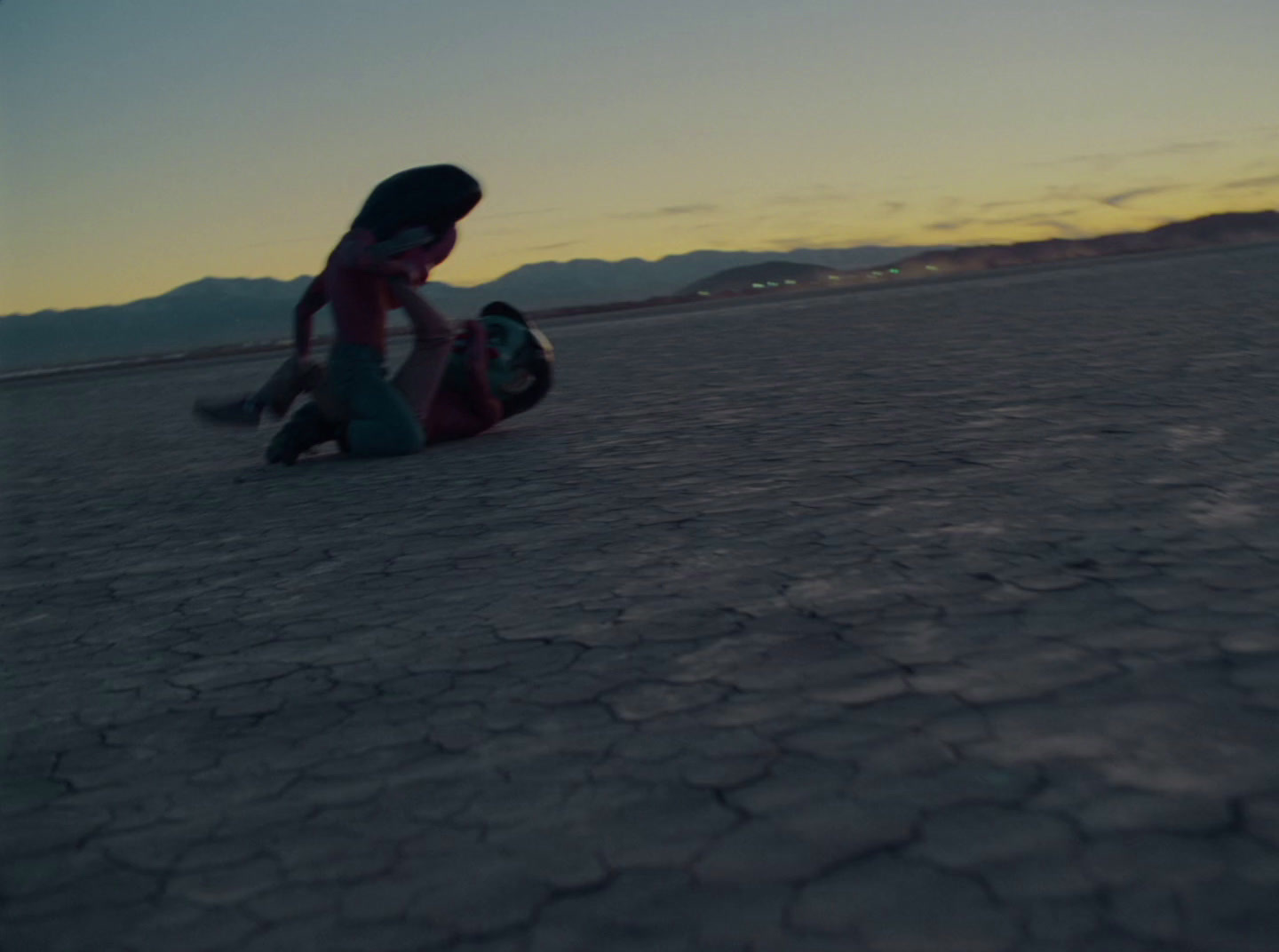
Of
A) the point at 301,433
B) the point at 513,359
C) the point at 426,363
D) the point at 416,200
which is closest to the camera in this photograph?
the point at 416,200

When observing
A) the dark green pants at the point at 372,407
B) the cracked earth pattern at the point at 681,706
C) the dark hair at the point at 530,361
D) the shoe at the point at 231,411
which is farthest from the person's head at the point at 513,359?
the cracked earth pattern at the point at 681,706

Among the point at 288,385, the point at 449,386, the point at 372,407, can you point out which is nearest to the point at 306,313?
the point at 288,385

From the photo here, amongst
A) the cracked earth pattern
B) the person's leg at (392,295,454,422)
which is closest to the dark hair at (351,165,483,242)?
the person's leg at (392,295,454,422)

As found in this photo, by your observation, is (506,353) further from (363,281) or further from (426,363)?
(363,281)

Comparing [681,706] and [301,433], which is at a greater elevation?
[301,433]

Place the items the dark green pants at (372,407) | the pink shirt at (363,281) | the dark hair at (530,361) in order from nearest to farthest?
1. the pink shirt at (363,281)
2. the dark green pants at (372,407)
3. the dark hair at (530,361)

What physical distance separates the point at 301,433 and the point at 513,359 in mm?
1188

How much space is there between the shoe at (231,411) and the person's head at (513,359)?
105 centimetres

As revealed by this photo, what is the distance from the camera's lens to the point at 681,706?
2266 millimetres

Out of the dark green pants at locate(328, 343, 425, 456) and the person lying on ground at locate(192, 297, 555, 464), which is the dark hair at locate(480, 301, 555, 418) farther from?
the dark green pants at locate(328, 343, 425, 456)

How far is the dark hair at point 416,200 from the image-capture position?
6059 mm

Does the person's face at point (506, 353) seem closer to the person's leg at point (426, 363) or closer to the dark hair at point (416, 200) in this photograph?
the person's leg at point (426, 363)

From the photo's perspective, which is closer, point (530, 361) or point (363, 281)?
point (363, 281)

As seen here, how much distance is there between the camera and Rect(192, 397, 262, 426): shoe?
6.34 m
